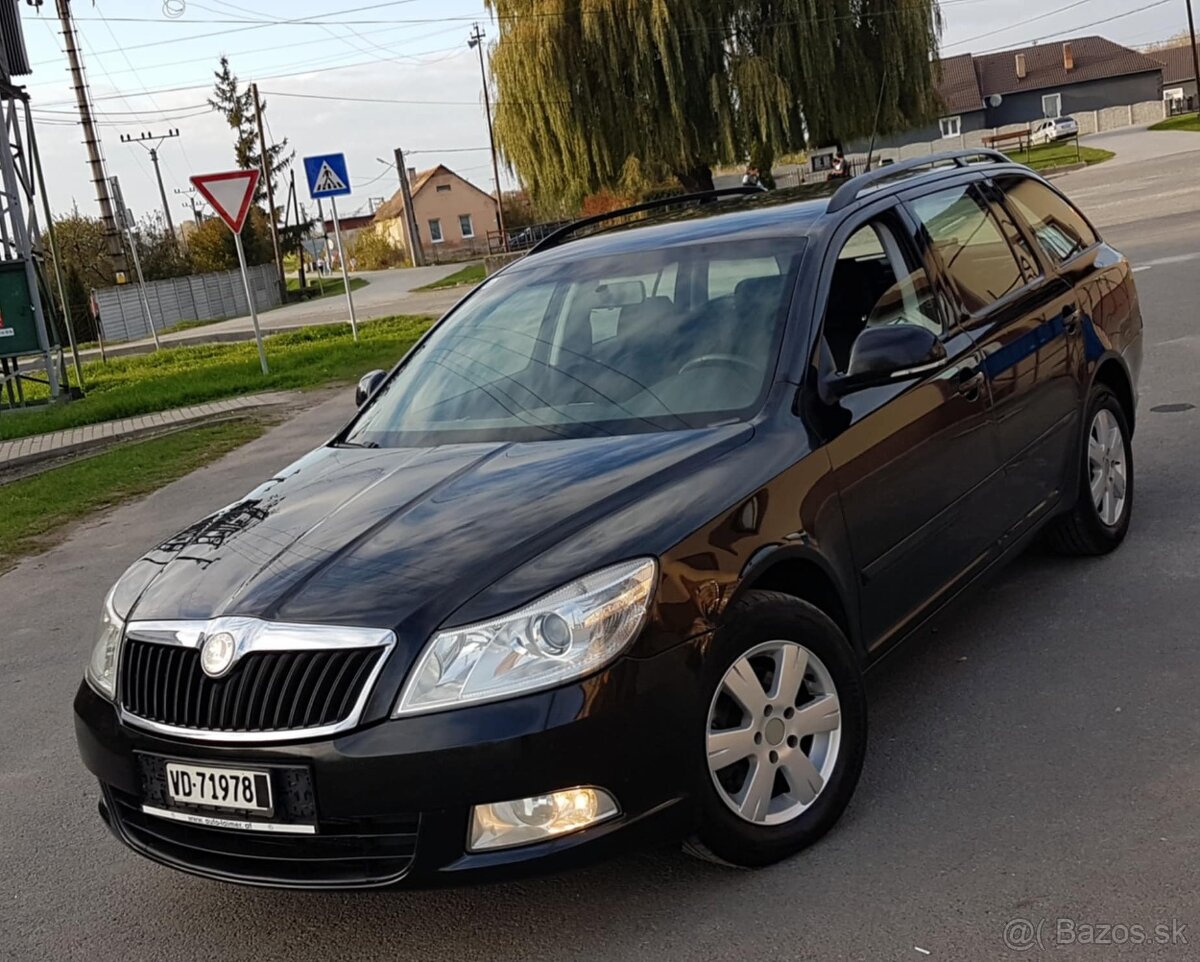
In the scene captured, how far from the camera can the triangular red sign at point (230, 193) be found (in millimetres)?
17094

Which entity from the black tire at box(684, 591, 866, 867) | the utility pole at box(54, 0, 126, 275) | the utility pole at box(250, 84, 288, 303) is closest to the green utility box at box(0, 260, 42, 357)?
the black tire at box(684, 591, 866, 867)

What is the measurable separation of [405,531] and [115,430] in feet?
42.1

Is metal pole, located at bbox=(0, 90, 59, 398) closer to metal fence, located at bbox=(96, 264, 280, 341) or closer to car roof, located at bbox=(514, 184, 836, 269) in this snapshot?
car roof, located at bbox=(514, 184, 836, 269)

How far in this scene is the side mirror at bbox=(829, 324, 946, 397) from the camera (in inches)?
154

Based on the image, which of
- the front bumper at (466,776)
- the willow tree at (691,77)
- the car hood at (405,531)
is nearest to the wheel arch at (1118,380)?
the car hood at (405,531)

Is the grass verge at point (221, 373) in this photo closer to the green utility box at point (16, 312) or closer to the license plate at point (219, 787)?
the green utility box at point (16, 312)

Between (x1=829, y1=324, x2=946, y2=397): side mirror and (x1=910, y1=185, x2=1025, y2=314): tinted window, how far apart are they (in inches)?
33.5

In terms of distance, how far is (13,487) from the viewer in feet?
39.3

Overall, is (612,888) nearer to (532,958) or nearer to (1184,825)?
(532,958)

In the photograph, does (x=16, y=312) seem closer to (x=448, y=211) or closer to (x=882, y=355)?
(x=882, y=355)

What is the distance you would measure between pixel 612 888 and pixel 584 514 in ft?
3.14

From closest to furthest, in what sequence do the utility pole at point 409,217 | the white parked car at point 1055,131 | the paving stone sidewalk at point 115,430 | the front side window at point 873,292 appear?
the front side window at point 873,292
the paving stone sidewalk at point 115,430
the white parked car at point 1055,131
the utility pole at point 409,217

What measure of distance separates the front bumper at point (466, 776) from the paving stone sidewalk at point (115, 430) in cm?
1145

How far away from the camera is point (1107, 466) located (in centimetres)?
566
